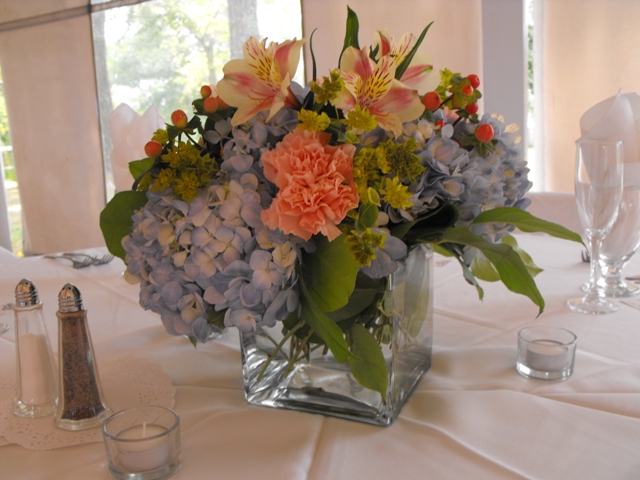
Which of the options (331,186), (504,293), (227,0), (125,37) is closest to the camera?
(331,186)

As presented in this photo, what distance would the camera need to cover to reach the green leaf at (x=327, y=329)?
0.58m

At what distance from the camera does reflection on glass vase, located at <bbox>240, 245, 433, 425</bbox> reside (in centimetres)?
67

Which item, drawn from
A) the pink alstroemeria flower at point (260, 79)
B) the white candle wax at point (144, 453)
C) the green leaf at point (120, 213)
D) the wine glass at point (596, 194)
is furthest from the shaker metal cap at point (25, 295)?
the wine glass at point (596, 194)

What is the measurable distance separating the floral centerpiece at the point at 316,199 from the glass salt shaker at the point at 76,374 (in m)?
0.10

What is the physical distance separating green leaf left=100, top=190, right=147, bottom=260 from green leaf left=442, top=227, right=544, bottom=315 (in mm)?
354

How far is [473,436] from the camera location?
2.10 ft

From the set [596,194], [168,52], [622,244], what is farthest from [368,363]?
[168,52]

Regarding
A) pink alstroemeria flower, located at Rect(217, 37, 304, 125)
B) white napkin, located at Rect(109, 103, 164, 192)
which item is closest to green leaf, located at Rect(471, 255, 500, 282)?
pink alstroemeria flower, located at Rect(217, 37, 304, 125)

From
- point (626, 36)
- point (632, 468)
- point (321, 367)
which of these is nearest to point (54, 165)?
point (626, 36)

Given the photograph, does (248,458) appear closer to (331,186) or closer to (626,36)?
(331,186)

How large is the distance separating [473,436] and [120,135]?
1.03m

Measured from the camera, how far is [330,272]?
1.91 feet

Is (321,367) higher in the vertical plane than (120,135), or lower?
lower

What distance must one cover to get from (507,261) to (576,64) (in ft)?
9.22
